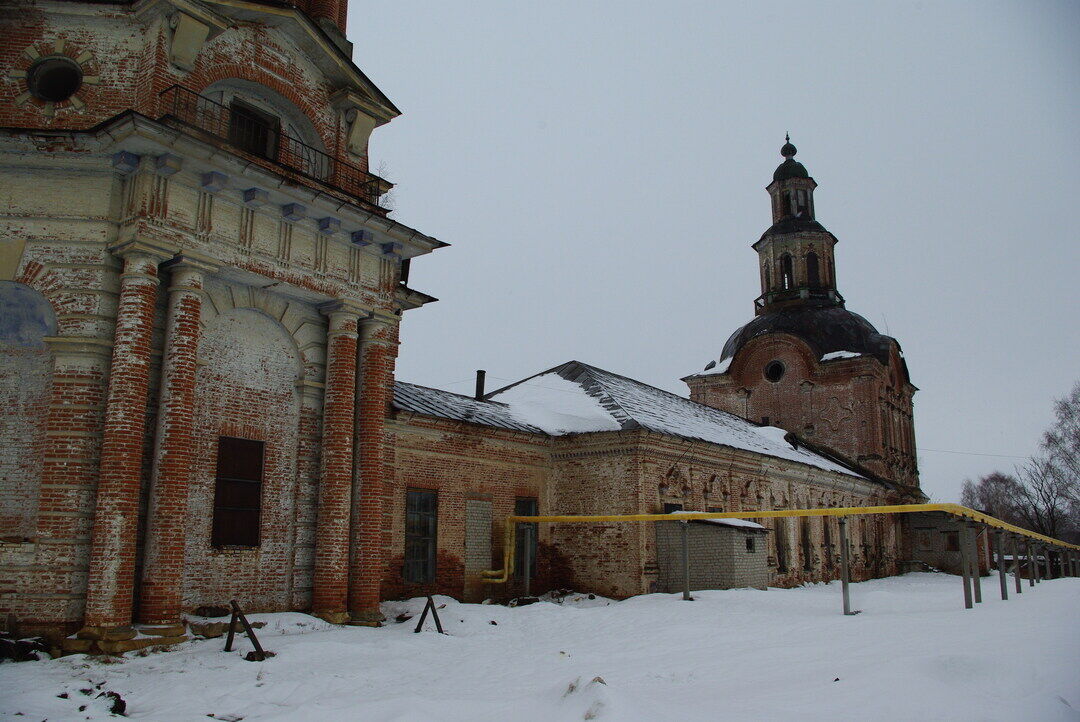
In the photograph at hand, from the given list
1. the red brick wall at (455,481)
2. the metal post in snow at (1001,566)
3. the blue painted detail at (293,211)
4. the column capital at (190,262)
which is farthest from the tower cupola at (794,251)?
the column capital at (190,262)

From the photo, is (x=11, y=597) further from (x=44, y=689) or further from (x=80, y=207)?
(x=80, y=207)

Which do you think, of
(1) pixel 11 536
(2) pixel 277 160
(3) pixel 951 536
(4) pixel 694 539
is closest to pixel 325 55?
(2) pixel 277 160

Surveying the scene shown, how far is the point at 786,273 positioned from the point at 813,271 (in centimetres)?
115

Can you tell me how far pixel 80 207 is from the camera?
36.3ft

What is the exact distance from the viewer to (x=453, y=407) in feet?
60.2

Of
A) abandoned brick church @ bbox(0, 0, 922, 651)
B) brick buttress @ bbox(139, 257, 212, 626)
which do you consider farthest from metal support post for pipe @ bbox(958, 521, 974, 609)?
brick buttress @ bbox(139, 257, 212, 626)

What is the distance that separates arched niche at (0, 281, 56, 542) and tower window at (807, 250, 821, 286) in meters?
32.2

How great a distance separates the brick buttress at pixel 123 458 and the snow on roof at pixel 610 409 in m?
10.1

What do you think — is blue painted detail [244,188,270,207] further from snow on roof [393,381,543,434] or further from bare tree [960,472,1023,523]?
bare tree [960,472,1023,523]

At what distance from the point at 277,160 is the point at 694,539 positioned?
11.2 metres

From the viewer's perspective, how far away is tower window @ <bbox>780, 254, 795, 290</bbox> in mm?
37688

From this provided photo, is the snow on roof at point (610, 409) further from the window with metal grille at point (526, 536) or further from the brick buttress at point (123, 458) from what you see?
the brick buttress at point (123, 458)

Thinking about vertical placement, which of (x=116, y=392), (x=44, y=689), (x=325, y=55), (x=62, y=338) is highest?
(x=325, y=55)

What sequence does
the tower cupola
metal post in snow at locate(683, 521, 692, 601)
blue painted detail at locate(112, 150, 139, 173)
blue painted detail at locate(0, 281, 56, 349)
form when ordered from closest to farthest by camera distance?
1. blue painted detail at locate(0, 281, 56, 349)
2. blue painted detail at locate(112, 150, 139, 173)
3. metal post in snow at locate(683, 521, 692, 601)
4. the tower cupola
